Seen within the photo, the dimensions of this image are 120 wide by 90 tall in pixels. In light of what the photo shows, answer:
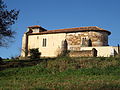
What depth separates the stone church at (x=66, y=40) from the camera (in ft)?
165

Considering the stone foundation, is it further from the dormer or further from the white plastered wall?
the dormer

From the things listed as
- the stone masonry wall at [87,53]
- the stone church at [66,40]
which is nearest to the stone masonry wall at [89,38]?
the stone church at [66,40]

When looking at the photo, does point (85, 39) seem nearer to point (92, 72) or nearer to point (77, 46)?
point (77, 46)

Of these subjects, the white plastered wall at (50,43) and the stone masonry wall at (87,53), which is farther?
the white plastered wall at (50,43)

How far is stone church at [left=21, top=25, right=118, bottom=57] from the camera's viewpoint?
50156mm

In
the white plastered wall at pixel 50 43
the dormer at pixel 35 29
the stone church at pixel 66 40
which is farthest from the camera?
the dormer at pixel 35 29

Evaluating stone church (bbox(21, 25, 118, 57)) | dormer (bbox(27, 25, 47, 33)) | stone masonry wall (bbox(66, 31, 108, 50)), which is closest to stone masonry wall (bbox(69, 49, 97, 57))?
stone church (bbox(21, 25, 118, 57))

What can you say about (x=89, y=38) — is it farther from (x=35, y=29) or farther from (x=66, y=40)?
(x=35, y=29)

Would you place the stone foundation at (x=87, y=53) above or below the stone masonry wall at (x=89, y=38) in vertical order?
below

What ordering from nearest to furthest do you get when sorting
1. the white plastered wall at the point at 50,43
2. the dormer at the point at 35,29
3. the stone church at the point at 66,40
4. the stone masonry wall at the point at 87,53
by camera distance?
1. the stone masonry wall at the point at 87,53
2. the stone church at the point at 66,40
3. the white plastered wall at the point at 50,43
4. the dormer at the point at 35,29

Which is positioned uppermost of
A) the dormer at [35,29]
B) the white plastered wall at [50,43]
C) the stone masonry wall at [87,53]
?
the dormer at [35,29]

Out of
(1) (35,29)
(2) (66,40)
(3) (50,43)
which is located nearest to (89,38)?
(2) (66,40)

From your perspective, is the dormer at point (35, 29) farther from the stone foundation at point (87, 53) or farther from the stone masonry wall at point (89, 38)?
the stone foundation at point (87, 53)

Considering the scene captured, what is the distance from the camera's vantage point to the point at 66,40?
173ft
